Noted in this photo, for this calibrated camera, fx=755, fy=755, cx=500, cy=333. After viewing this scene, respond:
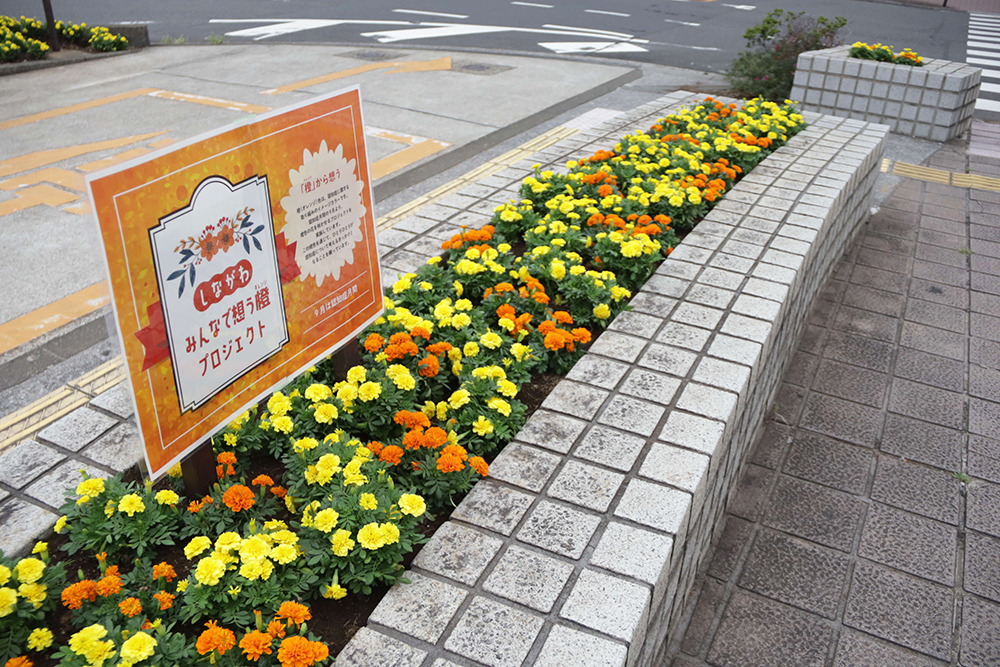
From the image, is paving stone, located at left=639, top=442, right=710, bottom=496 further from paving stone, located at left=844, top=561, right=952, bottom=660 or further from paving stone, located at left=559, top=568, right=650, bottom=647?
paving stone, located at left=844, top=561, right=952, bottom=660

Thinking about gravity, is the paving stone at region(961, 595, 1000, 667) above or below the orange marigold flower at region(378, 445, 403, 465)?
below

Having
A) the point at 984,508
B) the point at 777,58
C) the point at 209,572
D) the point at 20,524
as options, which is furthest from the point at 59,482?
the point at 777,58

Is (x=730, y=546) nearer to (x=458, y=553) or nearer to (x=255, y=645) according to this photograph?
(x=458, y=553)

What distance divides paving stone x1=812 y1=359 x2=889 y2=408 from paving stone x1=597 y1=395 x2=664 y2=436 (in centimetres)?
185

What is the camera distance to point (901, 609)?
9.27 feet

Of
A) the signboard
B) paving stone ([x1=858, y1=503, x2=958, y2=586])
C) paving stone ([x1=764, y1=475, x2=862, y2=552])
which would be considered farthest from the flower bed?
Result: paving stone ([x1=858, y1=503, x2=958, y2=586])

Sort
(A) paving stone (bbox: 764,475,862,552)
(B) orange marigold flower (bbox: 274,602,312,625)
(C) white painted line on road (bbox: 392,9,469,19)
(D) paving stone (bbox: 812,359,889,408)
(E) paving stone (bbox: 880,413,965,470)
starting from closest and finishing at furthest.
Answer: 1. (B) orange marigold flower (bbox: 274,602,312,625)
2. (A) paving stone (bbox: 764,475,862,552)
3. (E) paving stone (bbox: 880,413,965,470)
4. (D) paving stone (bbox: 812,359,889,408)
5. (C) white painted line on road (bbox: 392,9,469,19)

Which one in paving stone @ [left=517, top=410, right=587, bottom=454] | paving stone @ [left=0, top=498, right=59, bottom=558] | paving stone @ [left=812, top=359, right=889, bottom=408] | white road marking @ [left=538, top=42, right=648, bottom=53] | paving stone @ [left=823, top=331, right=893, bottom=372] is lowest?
paving stone @ [left=812, top=359, right=889, bottom=408]

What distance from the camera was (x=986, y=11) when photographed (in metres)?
22.2

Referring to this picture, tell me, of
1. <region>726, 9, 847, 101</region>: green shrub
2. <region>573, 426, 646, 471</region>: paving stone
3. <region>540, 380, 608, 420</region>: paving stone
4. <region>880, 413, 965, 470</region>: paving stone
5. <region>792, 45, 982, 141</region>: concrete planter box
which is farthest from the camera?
<region>726, 9, 847, 101</region>: green shrub

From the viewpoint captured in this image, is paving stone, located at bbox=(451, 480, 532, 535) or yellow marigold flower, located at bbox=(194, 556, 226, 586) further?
paving stone, located at bbox=(451, 480, 532, 535)

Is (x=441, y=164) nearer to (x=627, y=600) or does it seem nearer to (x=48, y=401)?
(x=48, y=401)

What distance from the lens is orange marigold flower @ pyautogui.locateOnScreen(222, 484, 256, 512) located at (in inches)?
85.4

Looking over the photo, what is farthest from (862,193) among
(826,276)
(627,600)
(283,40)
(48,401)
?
(283,40)
